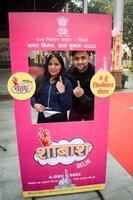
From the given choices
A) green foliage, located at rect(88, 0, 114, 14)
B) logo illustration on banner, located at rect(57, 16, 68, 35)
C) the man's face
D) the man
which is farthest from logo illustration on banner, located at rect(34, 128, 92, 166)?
green foliage, located at rect(88, 0, 114, 14)

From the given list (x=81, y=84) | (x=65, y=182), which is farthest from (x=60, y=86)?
(x=65, y=182)

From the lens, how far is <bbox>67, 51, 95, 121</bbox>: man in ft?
8.14

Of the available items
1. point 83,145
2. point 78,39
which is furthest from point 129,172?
point 78,39

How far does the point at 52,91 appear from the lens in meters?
2.50

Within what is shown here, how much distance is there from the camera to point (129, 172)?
3.49 meters

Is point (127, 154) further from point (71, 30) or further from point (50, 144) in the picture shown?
point (71, 30)

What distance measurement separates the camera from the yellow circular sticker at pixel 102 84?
8.36ft

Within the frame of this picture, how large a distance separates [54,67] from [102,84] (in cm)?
46

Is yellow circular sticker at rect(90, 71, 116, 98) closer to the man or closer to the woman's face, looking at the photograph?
the man

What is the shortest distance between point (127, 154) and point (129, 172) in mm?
600

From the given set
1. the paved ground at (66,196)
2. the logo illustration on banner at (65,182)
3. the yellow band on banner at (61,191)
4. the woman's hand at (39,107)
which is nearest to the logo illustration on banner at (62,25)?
the woman's hand at (39,107)

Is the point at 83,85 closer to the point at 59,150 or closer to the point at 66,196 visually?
the point at 59,150

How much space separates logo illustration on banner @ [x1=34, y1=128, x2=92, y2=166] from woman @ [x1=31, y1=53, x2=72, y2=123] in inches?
9.1

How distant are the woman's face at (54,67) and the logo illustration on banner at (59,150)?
1.72ft
